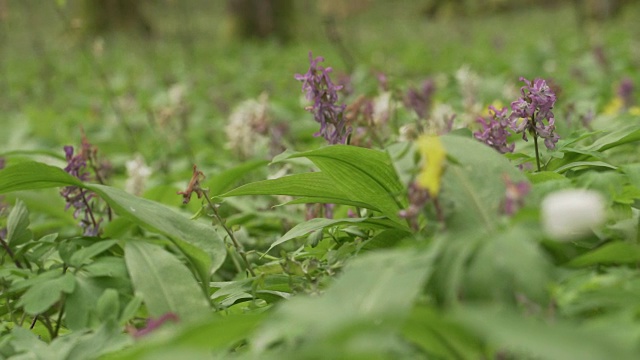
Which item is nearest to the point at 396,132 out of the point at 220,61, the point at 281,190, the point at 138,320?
the point at 281,190

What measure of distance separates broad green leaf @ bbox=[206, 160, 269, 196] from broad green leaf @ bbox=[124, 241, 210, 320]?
3.55ft

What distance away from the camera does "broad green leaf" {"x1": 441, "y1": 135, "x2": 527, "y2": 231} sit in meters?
1.45

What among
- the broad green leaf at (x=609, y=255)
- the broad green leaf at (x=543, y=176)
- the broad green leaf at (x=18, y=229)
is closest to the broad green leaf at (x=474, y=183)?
the broad green leaf at (x=609, y=255)

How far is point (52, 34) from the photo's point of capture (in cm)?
1964

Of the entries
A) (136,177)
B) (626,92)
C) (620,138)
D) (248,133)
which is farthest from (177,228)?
(626,92)

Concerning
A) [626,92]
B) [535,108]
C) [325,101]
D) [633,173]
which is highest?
[325,101]

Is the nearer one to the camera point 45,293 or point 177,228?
point 45,293

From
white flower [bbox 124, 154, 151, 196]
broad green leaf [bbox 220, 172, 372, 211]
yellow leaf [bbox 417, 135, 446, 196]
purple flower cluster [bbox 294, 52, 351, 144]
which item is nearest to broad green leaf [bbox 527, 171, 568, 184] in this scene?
broad green leaf [bbox 220, 172, 372, 211]

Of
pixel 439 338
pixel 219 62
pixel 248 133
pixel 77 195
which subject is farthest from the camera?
pixel 219 62

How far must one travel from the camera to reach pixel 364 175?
2.04 m

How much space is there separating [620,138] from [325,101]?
747 millimetres

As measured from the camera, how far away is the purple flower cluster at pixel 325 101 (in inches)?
83.9

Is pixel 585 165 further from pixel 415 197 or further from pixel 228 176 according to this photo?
pixel 228 176

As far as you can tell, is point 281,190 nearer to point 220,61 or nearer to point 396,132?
point 396,132
